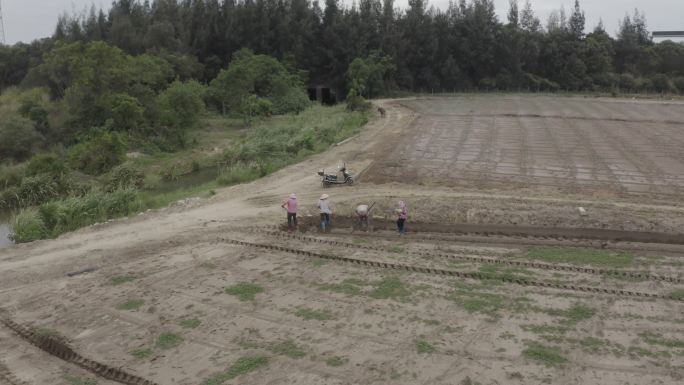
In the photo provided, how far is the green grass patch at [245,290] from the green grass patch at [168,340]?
5.30 ft

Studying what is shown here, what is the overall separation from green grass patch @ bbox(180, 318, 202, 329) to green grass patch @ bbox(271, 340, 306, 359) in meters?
1.63

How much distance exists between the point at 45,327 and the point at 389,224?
851 centimetres

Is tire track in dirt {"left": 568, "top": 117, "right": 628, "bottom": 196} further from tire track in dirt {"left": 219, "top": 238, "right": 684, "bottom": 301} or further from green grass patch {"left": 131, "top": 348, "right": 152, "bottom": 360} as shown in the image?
green grass patch {"left": 131, "top": 348, "right": 152, "bottom": 360}

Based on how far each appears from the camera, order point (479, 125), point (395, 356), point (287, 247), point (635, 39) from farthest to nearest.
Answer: point (635, 39) → point (479, 125) → point (287, 247) → point (395, 356)

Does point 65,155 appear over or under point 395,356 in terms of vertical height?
over

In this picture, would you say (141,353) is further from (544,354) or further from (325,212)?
(325,212)

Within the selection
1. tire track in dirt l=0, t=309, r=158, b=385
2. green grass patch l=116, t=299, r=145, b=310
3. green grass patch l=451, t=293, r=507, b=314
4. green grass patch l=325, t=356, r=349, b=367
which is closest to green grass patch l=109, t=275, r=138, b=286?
green grass patch l=116, t=299, r=145, b=310

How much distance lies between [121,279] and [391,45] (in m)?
45.4

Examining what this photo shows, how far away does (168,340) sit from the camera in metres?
9.51

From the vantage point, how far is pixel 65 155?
2756cm

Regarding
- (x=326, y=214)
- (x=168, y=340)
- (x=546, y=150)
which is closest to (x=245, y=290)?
(x=168, y=340)

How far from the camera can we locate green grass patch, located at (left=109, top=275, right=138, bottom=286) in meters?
11.9

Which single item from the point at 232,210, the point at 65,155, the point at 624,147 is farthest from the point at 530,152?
the point at 65,155

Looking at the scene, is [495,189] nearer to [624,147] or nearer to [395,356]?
[624,147]
